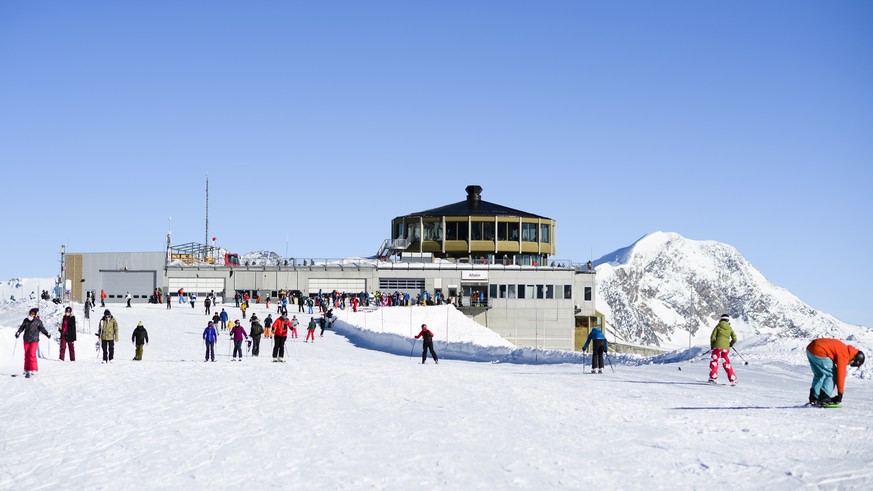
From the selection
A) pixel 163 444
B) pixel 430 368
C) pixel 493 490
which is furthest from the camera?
pixel 430 368

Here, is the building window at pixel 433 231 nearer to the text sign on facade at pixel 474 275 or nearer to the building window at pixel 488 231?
the building window at pixel 488 231

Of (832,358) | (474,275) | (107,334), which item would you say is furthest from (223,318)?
(474,275)

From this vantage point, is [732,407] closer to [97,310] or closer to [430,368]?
[430,368]

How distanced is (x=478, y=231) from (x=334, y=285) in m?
17.5

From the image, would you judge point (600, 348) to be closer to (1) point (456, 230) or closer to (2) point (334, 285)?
(2) point (334, 285)

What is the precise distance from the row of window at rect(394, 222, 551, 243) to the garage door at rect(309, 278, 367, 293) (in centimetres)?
1446

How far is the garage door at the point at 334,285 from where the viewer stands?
74.2 m

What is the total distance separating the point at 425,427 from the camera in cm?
1565

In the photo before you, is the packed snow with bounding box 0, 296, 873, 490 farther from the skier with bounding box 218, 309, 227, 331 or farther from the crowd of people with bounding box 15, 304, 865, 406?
the skier with bounding box 218, 309, 227, 331

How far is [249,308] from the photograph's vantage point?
61.1 m

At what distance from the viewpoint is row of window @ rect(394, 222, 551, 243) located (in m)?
86.7

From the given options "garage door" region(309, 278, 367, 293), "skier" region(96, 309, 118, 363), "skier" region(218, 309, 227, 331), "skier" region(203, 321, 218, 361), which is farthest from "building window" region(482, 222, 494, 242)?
"skier" region(96, 309, 118, 363)

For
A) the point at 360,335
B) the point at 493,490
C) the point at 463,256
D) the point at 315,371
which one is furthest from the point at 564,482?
the point at 463,256

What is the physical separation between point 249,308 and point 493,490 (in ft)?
168
